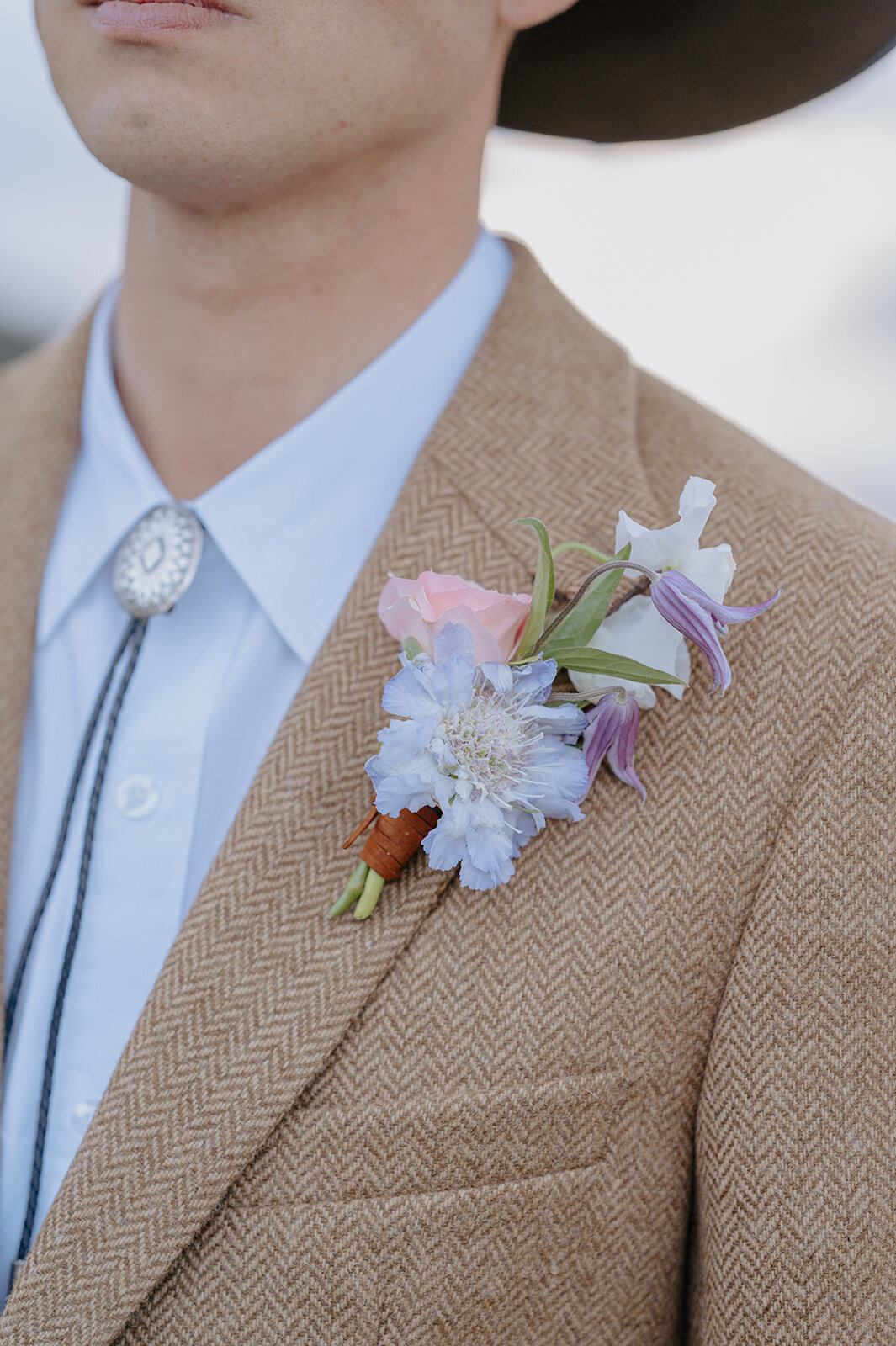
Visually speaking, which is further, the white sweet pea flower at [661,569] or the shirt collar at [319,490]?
the shirt collar at [319,490]

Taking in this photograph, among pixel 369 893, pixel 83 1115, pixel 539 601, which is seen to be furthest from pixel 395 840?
pixel 83 1115

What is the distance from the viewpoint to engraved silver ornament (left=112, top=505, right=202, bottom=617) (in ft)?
4.64

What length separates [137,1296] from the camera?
1.07 m

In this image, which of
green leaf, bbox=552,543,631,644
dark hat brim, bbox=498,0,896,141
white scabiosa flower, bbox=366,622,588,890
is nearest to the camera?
white scabiosa flower, bbox=366,622,588,890

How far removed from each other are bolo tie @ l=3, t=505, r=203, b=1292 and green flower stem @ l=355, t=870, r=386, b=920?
0.39 metres

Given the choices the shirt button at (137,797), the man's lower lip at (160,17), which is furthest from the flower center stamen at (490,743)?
the man's lower lip at (160,17)

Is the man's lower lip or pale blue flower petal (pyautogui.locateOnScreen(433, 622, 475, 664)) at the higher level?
the man's lower lip

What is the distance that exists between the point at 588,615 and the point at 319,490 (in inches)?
18.8

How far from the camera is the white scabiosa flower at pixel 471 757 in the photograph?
997mm

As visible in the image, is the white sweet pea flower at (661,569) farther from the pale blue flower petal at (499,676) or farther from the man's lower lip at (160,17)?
the man's lower lip at (160,17)

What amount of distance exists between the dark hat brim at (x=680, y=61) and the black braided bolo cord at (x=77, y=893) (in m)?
1.19

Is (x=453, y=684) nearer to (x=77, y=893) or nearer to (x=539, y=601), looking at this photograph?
(x=539, y=601)

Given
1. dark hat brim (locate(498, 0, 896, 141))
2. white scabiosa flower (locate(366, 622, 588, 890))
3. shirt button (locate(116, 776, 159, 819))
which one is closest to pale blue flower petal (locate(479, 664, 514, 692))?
white scabiosa flower (locate(366, 622, 588, 890))

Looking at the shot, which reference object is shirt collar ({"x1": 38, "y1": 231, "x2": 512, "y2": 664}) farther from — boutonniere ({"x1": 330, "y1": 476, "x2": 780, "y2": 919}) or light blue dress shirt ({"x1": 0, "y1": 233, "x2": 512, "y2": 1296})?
boutonniere ({"x1": 330, "y1": 476, "x2": 780, "y2": 919})
